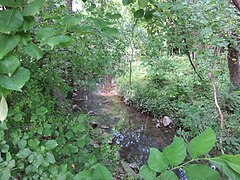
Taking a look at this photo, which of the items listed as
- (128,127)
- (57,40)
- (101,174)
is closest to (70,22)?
(57,40)

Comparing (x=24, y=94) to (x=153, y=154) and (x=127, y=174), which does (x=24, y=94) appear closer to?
(x=153, y=154)

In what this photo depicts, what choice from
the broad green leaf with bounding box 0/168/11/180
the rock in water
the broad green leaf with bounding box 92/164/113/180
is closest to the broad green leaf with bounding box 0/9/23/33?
the broad green leaf with bounding box 92/164/113/180

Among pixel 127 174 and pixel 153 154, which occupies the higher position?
pixel 153 154

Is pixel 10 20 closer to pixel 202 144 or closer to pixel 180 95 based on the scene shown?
pixel 202 144

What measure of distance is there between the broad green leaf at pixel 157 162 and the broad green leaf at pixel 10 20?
0.30 m

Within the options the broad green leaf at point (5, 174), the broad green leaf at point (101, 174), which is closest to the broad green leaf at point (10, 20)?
the broad green leaf at point (101, 174)

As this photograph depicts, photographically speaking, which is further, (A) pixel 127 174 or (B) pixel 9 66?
(A) pixel 127 174

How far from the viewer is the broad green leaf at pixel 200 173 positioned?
0.86 ft

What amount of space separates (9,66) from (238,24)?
6.55 ft

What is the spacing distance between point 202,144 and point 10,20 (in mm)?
358

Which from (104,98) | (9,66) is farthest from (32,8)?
(104,98)

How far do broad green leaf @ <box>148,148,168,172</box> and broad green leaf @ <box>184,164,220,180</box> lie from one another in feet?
0.10

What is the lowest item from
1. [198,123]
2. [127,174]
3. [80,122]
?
[127,174]

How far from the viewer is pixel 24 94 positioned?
124cm
